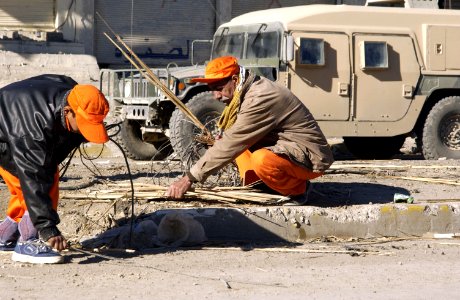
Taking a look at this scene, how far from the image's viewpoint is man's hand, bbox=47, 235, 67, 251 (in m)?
6.60

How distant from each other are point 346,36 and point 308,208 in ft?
19.6

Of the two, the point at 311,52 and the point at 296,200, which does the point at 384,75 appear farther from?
the point at 296,200

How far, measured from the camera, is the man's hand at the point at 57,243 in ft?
21.7

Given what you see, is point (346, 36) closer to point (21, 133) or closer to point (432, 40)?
point (432, 40)

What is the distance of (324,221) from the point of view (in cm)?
845

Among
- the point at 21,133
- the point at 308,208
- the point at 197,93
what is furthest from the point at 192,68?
the point at 21,133

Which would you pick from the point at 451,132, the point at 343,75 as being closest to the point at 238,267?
the point at 343,75

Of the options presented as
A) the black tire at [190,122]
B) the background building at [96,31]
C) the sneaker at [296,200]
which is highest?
the background building at [96,31]

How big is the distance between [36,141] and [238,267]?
1.55 m

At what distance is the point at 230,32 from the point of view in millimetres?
14445

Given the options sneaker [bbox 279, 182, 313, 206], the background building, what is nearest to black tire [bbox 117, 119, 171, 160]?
the background building

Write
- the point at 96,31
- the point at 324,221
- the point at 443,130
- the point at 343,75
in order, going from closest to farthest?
1. the point at 324,221
2. the point at 343,75
3. the point at 443,130
4. the point at 96,31

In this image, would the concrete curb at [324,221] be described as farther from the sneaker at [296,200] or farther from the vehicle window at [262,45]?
the vehicle window at [262,45]

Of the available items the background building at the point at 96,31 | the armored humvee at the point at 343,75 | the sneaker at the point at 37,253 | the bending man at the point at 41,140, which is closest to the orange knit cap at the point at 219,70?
the bending man at the point at 41,140
